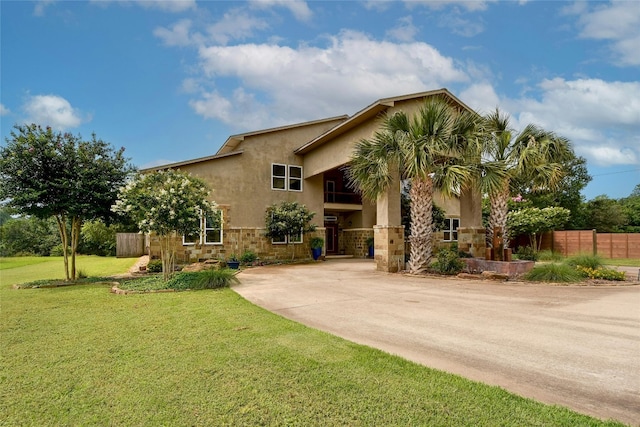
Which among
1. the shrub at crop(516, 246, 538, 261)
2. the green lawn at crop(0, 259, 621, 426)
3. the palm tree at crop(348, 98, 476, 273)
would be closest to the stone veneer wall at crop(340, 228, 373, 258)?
the shrub at crop(516, 246, 538, 261)

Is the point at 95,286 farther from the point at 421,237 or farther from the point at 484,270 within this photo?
the point at 484,270

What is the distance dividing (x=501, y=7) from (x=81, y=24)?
1501cm

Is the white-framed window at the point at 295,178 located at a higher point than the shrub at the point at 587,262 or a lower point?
higher

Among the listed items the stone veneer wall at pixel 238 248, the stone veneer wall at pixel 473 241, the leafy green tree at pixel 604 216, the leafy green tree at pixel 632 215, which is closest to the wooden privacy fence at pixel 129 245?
the stone veneer wall at pixel 238 248

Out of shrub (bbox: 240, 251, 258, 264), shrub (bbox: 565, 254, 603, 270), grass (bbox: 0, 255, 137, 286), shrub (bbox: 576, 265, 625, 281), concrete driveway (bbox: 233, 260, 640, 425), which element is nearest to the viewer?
concrete driveway (bbox: 233, 260, 640, 425)

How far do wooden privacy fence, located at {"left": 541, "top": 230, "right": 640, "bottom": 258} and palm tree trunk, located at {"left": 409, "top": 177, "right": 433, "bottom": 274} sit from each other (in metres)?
12.5

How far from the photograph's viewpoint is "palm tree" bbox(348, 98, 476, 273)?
1224 centimetres

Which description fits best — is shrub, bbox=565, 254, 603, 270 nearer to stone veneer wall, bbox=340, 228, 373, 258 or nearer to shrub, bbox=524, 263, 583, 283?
shrub, bbox=524, 263, 583, 283

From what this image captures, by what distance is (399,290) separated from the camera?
9570 millimetres

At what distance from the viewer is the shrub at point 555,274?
10602 mm

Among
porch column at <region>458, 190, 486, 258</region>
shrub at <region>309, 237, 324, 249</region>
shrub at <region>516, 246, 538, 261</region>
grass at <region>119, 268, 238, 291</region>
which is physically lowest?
shrub at <region>516, 246, 538, 261</region>

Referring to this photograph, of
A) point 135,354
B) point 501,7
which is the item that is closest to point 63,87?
point 135,354

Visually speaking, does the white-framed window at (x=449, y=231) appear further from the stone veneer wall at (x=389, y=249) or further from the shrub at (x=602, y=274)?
the shrub at (x=602, y=274)

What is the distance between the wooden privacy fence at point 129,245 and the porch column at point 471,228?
20438mm
